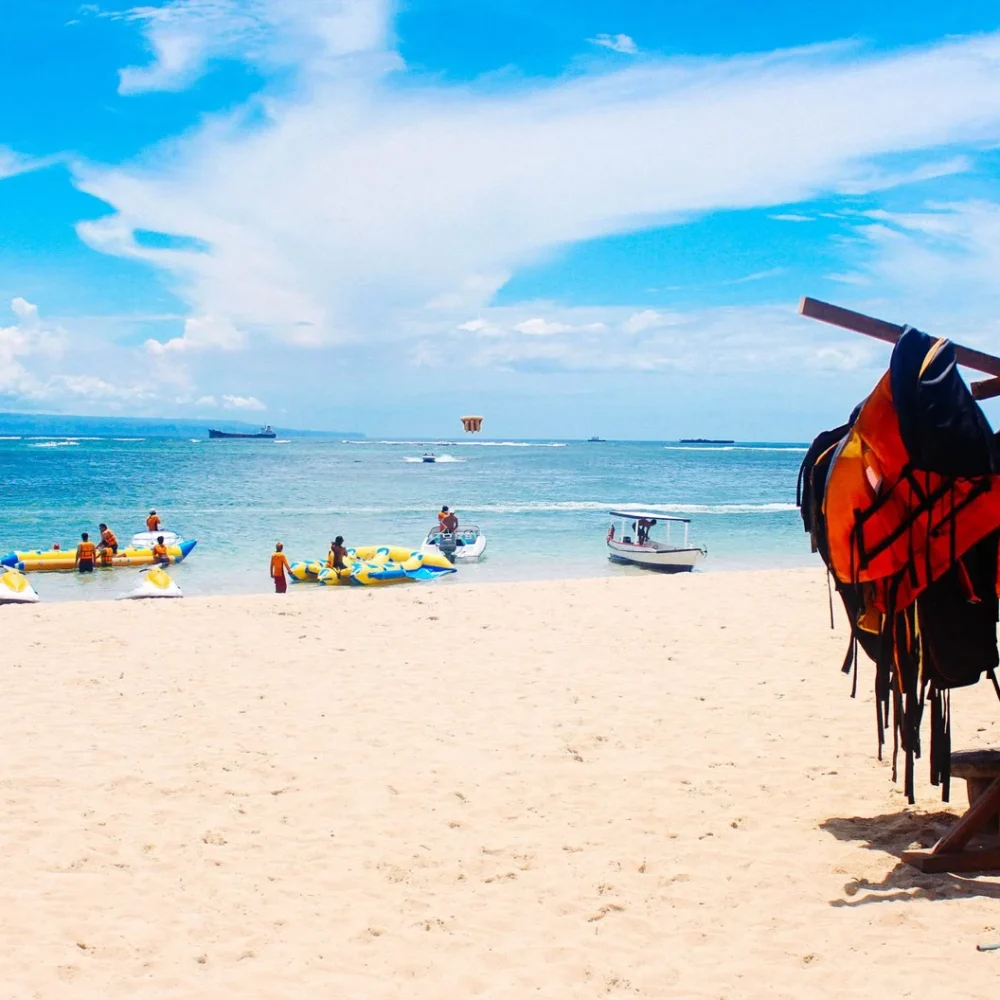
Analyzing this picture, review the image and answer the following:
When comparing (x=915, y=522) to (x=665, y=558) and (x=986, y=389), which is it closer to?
(x=986, y=389)

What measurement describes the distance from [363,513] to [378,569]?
20788 millimetres

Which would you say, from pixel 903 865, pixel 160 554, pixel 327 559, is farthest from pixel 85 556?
pixel 903 865

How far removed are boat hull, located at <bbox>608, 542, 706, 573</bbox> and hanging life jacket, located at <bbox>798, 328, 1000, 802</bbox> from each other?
18624mm

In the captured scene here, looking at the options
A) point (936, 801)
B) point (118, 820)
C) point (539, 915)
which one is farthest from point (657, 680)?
point (118, 820)

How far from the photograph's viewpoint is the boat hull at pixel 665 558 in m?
22.7

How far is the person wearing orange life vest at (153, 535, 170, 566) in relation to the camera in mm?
22609

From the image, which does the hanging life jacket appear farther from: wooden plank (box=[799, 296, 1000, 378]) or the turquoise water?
the turquoise water

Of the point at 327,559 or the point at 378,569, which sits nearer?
the point at 378,569

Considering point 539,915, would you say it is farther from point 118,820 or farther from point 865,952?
point 118,820

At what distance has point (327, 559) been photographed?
2075cm

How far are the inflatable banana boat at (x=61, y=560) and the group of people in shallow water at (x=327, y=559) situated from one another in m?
2.32

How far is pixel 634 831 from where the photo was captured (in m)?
5.30

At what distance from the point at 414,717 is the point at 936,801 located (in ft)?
13.1

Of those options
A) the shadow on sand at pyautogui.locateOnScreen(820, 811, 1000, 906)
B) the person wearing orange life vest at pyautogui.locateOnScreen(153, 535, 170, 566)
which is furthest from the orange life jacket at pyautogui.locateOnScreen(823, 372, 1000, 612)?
the person wearing orange life vest at pyautogui.locateOnScreen(153, 535, 170, 566)
